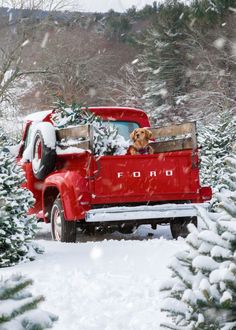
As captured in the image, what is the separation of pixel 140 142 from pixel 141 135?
0.11 meters

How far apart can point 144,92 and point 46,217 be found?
4779 cm

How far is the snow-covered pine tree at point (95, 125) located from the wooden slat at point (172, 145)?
0.76 meters

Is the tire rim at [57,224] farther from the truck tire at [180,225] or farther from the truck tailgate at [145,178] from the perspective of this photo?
the truck tire at [180,225]

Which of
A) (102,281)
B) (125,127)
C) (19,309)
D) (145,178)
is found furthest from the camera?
(125,127)

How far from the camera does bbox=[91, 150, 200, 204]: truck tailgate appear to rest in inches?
350

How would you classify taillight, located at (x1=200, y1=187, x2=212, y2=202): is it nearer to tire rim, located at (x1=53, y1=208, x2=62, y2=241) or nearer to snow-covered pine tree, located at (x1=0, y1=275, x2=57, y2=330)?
tire rim, located at (x1=53, y1=208, x2=62, y2=241)

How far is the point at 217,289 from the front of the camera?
2658 millimetres

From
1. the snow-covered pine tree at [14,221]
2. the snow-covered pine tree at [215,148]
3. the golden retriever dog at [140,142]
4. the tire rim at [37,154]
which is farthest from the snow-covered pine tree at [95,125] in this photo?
the snow-covered pine tree at [215,148]

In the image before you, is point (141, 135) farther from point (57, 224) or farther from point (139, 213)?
point (57, 224)

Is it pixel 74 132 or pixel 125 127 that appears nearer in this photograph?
pixel 74 132

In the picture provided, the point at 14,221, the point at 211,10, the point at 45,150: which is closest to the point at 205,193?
the point at 45,150

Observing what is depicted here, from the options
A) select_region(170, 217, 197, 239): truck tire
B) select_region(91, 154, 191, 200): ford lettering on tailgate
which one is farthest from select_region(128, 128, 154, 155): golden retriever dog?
select_region(170, 217, 197, 239): truck tire

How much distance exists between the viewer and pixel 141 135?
10.1 meters

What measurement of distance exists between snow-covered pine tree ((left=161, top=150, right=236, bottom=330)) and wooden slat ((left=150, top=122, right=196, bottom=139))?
660cm
